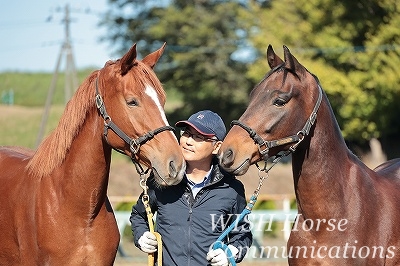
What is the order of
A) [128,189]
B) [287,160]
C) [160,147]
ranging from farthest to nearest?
[287,160], [128,189], [160,147]

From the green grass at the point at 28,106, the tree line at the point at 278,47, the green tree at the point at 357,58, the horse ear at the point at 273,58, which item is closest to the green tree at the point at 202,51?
the tree line at the point at 278,47

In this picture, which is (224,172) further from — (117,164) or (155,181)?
(117,164)

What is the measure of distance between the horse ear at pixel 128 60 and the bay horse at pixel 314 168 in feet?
2.57

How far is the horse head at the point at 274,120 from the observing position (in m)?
4.35

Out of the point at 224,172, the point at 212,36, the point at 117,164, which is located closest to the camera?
the point at 224,172

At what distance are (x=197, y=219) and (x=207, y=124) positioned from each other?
2.09ft

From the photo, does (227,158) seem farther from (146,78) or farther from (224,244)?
(146,78)

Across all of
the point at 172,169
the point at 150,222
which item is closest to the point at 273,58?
the point at 172,169

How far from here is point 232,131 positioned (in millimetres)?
4398

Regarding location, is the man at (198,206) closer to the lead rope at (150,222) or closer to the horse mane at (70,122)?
the lead rope at (150,222)

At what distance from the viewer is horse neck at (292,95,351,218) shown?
179 inches

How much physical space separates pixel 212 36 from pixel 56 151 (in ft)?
92.7

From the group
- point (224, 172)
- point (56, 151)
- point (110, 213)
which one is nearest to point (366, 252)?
point (224, 172)

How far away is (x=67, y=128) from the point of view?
187 inches
